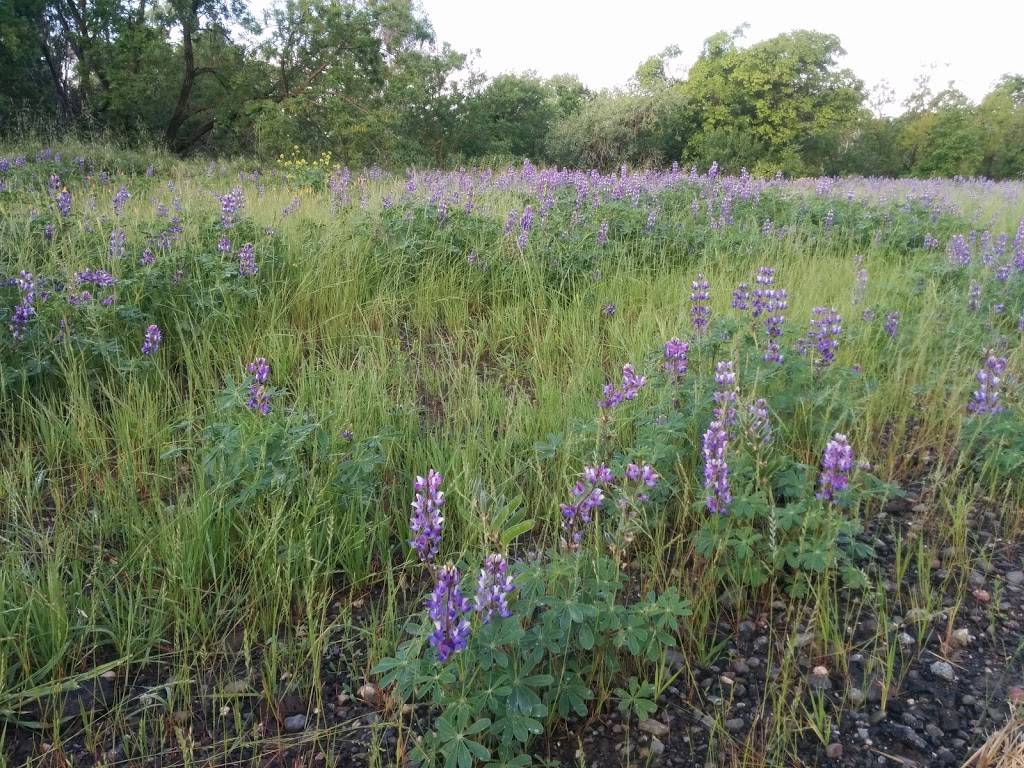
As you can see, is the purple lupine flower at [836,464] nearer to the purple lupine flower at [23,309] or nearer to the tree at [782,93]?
the purple lupine flower at [23,309]

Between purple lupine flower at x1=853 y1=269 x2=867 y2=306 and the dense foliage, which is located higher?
the dense foliage

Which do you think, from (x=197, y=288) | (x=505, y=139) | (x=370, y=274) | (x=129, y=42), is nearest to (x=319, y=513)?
(x=197, y=288)

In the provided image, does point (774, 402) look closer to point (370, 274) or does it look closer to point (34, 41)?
point (370, 274)

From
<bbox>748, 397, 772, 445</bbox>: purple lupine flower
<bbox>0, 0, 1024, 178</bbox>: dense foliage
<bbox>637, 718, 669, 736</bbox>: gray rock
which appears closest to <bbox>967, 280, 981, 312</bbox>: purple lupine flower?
<bbox>748, 397, 772, 445</bbox>: purple lupine flower

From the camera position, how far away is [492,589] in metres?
1.28

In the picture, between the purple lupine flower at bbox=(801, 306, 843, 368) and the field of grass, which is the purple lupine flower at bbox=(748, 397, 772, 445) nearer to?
the field of grass

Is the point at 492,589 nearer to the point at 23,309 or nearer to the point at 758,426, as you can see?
the point at 758,426

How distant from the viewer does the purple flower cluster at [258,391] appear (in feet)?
6.82

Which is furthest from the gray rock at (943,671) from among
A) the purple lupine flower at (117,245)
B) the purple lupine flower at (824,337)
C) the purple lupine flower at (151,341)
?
the purple lupine flower at (117,245)

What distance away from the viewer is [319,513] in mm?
2008

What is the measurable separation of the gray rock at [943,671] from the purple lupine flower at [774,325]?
3.47 ft

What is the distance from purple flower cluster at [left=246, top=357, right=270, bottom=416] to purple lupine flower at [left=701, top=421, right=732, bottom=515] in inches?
53.1

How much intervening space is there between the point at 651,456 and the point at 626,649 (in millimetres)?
523

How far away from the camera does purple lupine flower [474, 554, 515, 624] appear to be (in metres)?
1.27
